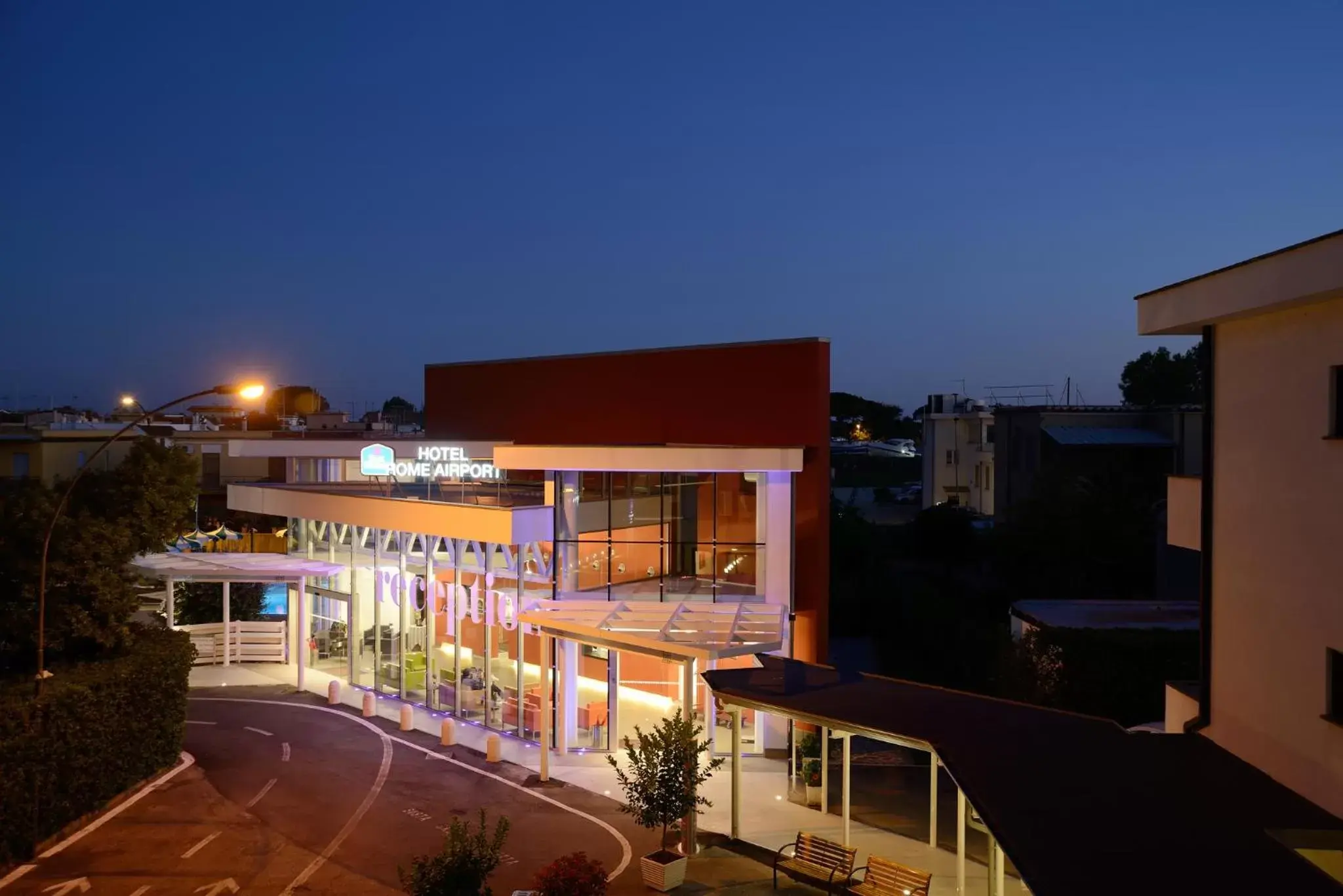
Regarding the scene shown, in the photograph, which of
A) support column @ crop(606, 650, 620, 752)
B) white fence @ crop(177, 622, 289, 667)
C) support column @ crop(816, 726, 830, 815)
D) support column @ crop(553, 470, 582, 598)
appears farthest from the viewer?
white fence @ crop(177, 622, 289, 667)

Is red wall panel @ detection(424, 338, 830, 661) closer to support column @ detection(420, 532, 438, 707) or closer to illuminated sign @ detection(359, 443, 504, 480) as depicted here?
illuminated sign @ detection(359, 443, 504, 480)

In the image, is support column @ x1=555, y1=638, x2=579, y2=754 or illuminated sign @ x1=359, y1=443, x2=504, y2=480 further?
illuminated sign @ x1=359, y1=443, x2=504, y2=480

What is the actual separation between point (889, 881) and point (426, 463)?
17015 mm

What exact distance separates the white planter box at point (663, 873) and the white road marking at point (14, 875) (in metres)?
9.44

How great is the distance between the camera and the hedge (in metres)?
16.1

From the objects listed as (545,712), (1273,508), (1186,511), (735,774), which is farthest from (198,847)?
(1273,508)

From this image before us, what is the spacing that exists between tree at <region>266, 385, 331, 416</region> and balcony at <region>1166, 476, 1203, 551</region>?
7638 cm

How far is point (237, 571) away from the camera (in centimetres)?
3028

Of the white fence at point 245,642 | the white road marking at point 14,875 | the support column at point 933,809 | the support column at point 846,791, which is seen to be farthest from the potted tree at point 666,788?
the white fence at point 245,642

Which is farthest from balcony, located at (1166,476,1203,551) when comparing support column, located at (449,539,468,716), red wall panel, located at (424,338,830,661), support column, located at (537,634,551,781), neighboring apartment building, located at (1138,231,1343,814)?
support column, located at (449,539,468,716)

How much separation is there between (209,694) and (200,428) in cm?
4458

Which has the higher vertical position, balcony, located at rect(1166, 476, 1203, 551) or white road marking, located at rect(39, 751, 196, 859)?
balcony, located at rect(1166, 476, 1203, 551)

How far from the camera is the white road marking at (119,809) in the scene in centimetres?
1694

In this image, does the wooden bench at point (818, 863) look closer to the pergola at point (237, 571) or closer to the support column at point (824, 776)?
the support column at point (824, 776)
